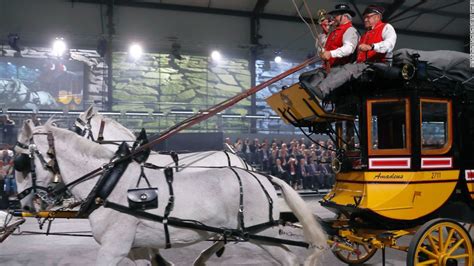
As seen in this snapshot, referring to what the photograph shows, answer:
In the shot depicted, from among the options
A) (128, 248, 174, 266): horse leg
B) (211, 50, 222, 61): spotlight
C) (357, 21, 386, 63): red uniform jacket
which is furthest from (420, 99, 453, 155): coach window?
(211, 50, 222, 61): spotlight

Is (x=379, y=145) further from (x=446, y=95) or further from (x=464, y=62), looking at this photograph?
(x=464, y=62)

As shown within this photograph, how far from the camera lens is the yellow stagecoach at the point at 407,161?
13.0 ft

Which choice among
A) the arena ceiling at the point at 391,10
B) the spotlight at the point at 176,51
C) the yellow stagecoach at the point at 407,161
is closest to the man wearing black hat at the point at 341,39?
the yellow stagecoach at the point at 407,161

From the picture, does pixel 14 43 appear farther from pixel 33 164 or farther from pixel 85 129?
pixel 33 164

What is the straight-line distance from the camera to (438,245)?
4027 mm

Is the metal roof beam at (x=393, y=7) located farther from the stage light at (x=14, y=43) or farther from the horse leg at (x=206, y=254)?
the horse leg at (x=206, y=254)

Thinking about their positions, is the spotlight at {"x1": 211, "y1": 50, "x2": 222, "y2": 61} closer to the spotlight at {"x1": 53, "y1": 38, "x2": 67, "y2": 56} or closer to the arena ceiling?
the arena ceiling

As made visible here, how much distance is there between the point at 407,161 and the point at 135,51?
12.6 meters

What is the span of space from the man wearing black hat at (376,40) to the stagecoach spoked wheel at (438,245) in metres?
1.77

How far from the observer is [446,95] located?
4.23m

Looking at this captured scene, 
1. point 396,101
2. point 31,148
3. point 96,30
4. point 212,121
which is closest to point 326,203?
point 396,101

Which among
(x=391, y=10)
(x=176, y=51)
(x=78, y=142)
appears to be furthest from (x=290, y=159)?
(x=391, y=10)

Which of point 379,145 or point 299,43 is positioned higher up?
point 299,43

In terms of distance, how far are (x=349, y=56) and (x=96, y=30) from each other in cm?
1293
